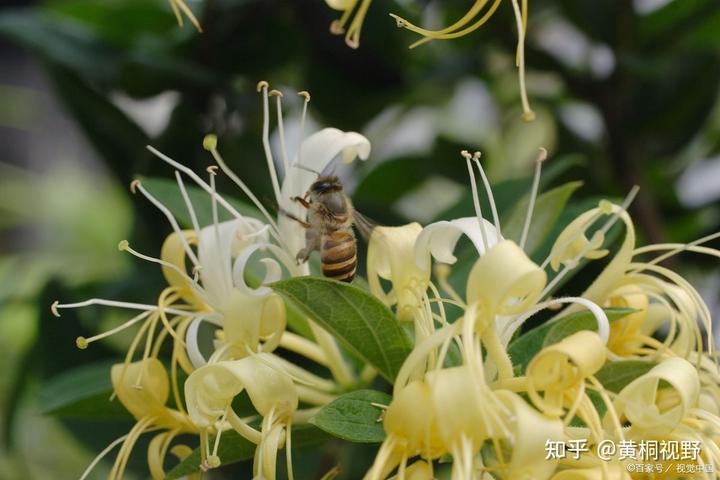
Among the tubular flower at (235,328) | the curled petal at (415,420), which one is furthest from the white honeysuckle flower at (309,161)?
the curled petal at (415,420)

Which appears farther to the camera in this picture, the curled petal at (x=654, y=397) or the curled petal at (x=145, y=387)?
the curled petal at (x=145, y=387)

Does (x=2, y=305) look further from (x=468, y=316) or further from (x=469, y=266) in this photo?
(x=468, y=316)

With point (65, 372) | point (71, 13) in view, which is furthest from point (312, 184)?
point (71, 13)

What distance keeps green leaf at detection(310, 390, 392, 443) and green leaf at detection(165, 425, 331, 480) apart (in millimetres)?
79

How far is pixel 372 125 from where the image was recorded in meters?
1.48

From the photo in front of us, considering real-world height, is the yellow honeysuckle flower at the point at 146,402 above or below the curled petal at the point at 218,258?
below

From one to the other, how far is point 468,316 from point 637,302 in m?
0.22

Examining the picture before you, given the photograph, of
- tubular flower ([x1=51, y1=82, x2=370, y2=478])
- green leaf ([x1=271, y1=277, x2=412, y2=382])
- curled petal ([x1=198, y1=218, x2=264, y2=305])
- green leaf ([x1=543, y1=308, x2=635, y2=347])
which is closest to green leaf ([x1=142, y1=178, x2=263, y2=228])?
tubular flower ([x1=51, y1=82, x2=370, y2=478])

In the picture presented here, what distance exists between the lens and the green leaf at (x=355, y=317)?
2.25ft

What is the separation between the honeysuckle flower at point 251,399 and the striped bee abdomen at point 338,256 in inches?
5.5

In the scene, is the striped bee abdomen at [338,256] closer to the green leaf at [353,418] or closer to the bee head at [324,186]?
the bee head at [324,186]

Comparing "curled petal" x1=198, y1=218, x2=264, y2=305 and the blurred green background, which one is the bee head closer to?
"curled petal" x1=198, y1=218, x2=264, y2=305

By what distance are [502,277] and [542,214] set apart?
29cm

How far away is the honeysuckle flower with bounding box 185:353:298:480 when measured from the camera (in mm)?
668
